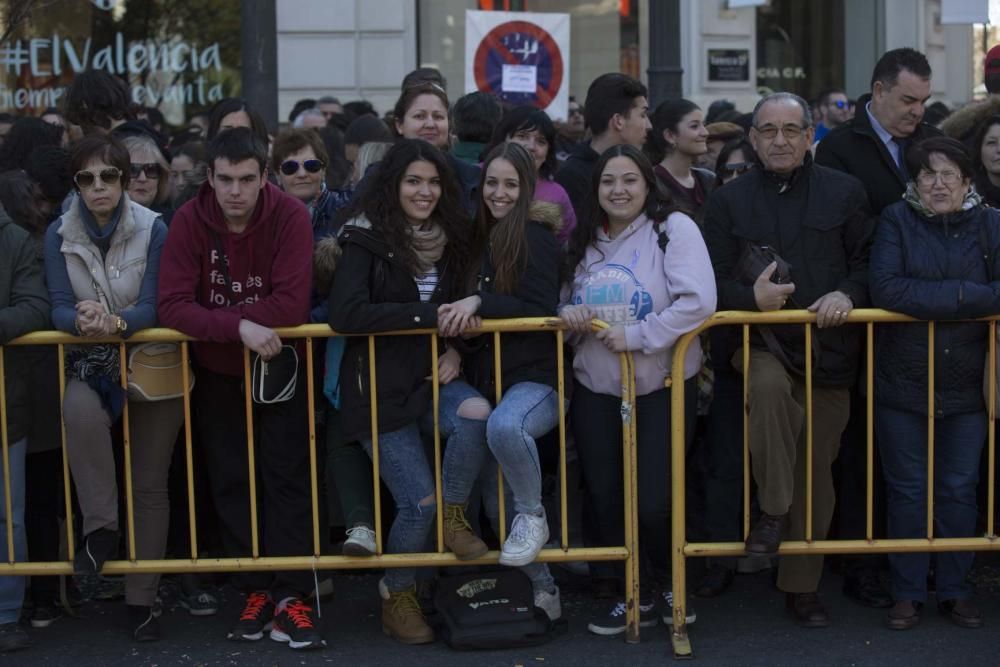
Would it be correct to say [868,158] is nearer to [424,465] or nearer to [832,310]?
[832,310]

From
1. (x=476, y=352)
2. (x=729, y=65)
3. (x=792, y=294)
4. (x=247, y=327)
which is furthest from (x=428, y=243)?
(x=729, y=65)

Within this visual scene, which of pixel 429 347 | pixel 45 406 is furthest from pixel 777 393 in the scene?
pixel 45 406

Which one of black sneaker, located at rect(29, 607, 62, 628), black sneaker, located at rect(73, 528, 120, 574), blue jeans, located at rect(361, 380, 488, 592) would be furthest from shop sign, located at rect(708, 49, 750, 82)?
black sneaker, located at rect(73, 528, 120, 574)

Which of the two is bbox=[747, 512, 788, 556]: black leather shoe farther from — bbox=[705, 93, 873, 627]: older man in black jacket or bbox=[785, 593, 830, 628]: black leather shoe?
bbox=[785, 593, 830, 628]: black leather shoe

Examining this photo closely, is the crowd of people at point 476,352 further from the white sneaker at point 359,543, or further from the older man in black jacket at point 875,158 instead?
the older man in black jacket at point 875,158

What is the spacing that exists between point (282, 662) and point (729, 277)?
7.95ft

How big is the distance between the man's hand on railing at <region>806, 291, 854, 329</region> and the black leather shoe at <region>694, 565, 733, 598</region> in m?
1.36

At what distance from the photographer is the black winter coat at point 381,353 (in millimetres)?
5609

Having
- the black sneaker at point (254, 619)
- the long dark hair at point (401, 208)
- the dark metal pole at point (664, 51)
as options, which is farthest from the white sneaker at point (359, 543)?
the dark metal pole at point (664, 51)

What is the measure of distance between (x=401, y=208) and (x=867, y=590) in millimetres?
2631

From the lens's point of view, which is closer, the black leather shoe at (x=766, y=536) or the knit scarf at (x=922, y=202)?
the black leather shoe at (x=766, y=536)

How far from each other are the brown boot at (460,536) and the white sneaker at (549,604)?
15.0 inches

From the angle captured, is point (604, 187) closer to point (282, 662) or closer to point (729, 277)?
point (729, 277)

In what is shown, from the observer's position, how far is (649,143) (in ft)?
24.3
